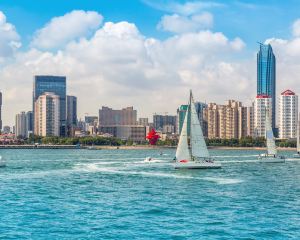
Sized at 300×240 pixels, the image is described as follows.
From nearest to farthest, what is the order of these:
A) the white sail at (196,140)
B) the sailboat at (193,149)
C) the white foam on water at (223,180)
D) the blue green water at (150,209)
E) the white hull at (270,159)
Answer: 1. the blue green water at (150,209)
2. the white foam on water at (223,180)
3. the sailboat at (193,149)
4. the white sail at (196,140)
5. the white hull at (270,159)

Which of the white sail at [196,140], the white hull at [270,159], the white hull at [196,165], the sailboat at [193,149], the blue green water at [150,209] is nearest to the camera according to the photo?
the blue green water at [150,209]

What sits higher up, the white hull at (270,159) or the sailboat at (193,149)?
the sailboat at (193,149)

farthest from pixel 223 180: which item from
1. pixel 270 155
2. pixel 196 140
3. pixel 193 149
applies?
pixel 270 155

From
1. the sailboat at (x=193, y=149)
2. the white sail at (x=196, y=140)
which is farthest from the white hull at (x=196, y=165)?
the white sail at (x=196, y=140)

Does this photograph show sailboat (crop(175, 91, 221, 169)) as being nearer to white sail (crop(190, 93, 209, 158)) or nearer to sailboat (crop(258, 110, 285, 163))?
Result: white sail (crop(190, 93, 209, 158))

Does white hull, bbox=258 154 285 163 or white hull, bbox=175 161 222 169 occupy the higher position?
white hull, bbox=175 161 222 169

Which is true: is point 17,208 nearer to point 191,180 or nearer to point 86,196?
point 86,196

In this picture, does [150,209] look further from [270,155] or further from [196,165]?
[270,155]

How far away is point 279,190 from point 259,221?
87.7 feet

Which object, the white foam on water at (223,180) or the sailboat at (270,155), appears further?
the sailboat at (270,155)

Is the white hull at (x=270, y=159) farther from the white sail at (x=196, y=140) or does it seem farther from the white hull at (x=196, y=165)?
the white hull at (x=196, y=165)

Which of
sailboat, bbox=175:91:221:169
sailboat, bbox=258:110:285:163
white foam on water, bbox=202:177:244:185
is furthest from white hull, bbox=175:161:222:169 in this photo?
sailboat, bbox=258:110:285:163

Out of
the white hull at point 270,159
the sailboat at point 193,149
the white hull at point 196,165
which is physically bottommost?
the white hull at point 270,159

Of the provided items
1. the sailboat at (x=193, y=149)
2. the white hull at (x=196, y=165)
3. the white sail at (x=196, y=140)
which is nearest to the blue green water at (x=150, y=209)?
the white hull at (x=196, y=165)
